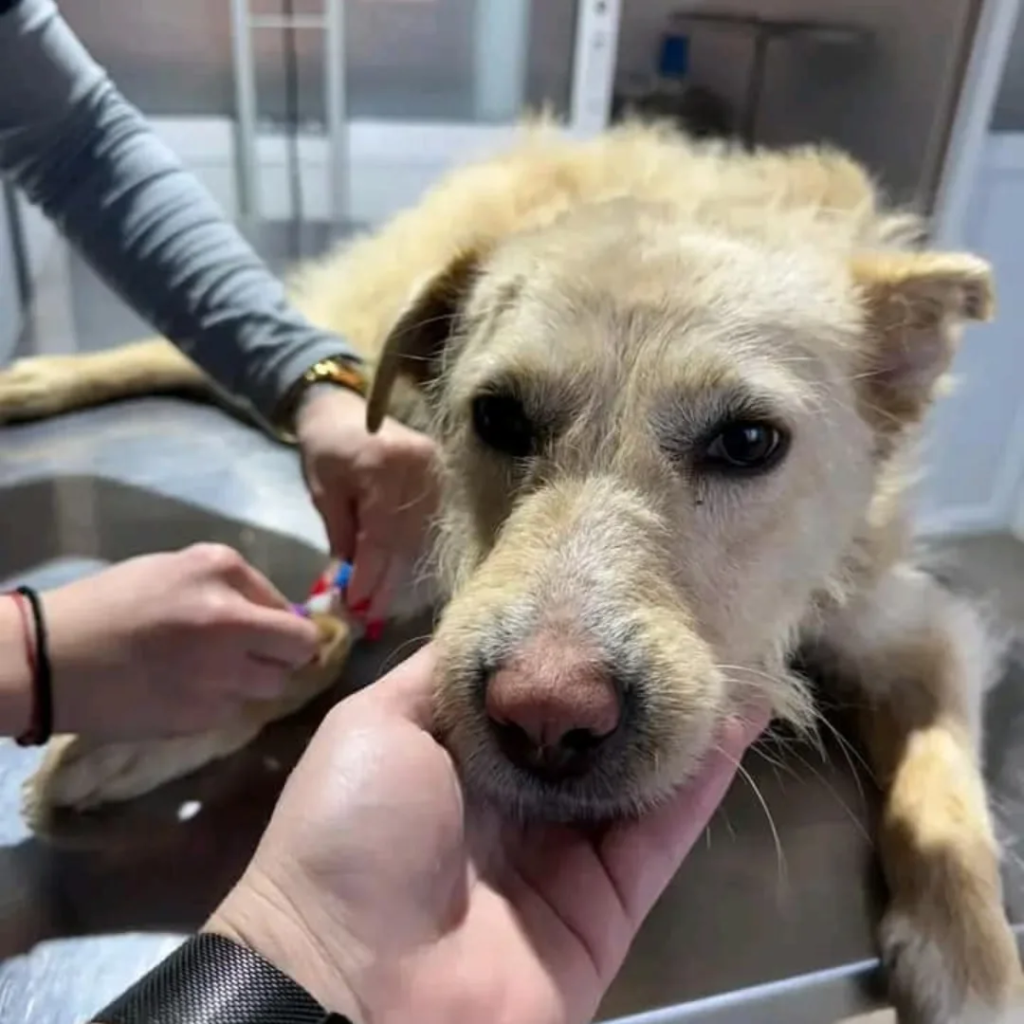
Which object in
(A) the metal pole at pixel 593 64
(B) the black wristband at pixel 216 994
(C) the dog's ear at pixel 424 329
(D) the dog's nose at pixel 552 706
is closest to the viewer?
(B) the black wristband at pixel 216 994

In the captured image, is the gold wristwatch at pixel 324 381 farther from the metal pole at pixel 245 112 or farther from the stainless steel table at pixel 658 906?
the metal pole at pixel 245 112

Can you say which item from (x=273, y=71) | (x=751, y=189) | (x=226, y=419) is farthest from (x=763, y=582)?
(x=273, y=71)

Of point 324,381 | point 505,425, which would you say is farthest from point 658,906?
point 324,381

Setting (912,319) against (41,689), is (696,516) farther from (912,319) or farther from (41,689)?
(41,689)

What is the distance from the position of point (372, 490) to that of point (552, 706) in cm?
51

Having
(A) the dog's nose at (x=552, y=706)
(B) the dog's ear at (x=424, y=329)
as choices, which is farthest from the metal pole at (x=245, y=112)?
(A) the dog's nose at (x=552, y=706)

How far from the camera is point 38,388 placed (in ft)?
4.88

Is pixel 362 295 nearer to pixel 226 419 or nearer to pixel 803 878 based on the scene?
pixel 226 419

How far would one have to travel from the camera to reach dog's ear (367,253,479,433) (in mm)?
1071

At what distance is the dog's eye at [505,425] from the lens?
3.03 feet

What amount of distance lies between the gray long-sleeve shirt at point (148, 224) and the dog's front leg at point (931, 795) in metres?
0.64

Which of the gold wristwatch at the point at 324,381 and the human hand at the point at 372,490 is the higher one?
the gold wristwatch at the point at 324,381

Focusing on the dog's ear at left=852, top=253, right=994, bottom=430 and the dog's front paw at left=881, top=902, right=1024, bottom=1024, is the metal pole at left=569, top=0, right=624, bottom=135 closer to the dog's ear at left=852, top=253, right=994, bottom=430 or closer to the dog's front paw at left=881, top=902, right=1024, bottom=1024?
the dog's ear at left=852, top=253, right=994, bottom=430

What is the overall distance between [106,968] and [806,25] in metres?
1.90
